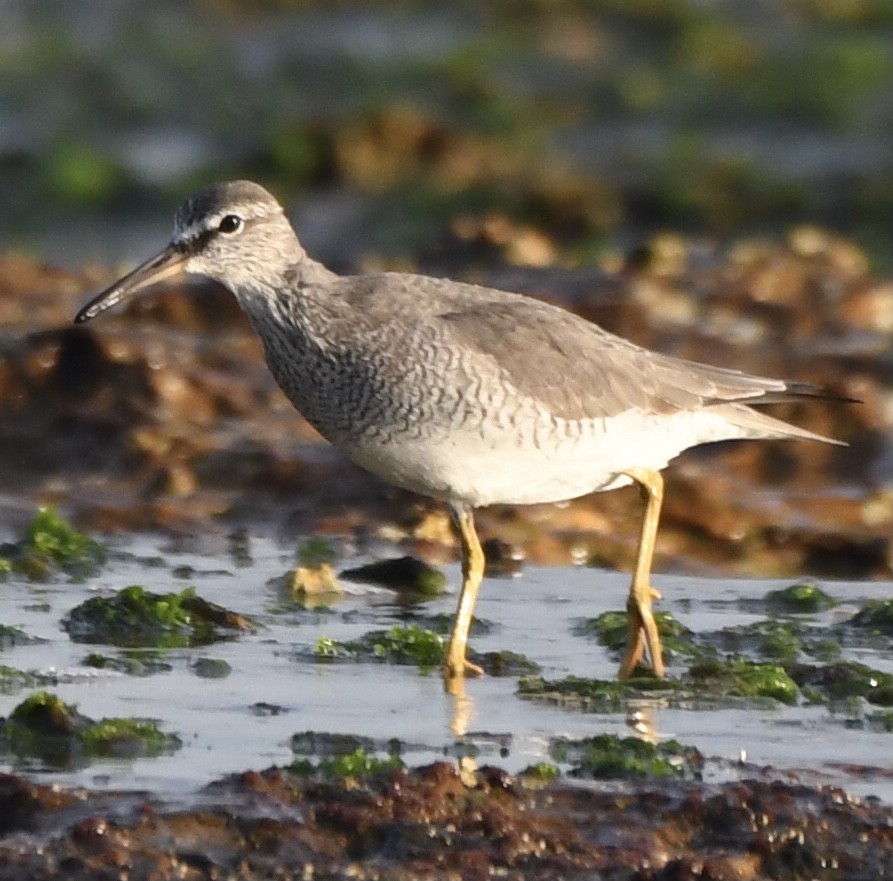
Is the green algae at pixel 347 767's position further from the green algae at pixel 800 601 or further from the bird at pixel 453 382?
the green algae at pixel 800 601

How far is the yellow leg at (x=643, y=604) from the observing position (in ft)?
25.3

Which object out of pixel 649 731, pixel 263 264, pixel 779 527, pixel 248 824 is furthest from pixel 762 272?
pixel 248 824

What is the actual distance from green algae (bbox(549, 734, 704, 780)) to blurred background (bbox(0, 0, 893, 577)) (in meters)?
3.34

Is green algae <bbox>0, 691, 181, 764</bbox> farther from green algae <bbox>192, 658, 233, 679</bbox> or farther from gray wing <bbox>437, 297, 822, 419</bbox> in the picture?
gray wing <bbox>437, 297, 822, 419</bbox>

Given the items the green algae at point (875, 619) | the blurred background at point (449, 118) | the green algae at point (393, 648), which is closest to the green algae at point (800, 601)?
the green algae at point (875, 619)

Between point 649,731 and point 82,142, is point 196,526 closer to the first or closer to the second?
point 649,731

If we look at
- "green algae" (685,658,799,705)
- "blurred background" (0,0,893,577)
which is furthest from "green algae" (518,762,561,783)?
"blurred background" (0,0,893,577)

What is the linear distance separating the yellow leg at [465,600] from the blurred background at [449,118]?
317 inches

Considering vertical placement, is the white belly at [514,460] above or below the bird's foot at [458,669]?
above

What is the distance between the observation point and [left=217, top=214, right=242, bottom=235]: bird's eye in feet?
26.4

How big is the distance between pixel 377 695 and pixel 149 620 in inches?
43.4

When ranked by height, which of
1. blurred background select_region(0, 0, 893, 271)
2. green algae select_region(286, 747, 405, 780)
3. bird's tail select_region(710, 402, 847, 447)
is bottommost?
green algae select_region(286, 747, 405, 780)

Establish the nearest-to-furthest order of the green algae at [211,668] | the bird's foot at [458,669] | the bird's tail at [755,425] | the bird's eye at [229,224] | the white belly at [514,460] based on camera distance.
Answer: the green algae at [211,668] → the bird's foot at [458,669] → the white belly at [514,460] → the bird's eye at [229,224] → the bird's tail at [755,425]

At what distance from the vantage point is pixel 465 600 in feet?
25.8
